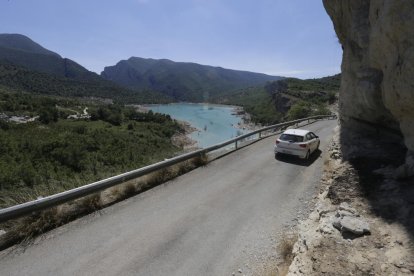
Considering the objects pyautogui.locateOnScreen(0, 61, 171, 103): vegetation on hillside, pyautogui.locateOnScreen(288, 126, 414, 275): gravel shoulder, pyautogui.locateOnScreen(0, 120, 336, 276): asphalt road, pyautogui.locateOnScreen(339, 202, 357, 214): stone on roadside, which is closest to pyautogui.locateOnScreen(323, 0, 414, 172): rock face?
pyautogui.locateOnScreen(288, 126, 414, 275): gravel shoulder

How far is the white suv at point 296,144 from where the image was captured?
14.3m

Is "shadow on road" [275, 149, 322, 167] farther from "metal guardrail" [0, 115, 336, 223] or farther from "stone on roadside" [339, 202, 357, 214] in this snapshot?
"stone on roadside" [339, 202, 357, 214]

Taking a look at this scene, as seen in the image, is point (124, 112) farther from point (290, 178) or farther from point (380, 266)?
point (380, 266)

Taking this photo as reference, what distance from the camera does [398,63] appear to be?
686 cm

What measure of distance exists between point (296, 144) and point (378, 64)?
6310 mm

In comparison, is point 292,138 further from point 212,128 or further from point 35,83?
point 35,83

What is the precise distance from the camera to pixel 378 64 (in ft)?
28.4

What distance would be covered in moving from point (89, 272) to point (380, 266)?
15.5 ft

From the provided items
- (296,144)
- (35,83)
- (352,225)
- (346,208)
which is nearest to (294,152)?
(296,144)

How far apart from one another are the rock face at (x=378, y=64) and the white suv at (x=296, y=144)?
6.29 feet

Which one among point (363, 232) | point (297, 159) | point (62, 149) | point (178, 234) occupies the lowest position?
point (62, 149)

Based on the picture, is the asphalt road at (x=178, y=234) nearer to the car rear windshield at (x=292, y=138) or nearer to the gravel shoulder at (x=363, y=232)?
the gravel shoulder at (x=363, y=232)

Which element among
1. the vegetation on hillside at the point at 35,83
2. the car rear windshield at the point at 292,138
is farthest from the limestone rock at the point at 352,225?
the vegetation on hillside at the point at 35,83

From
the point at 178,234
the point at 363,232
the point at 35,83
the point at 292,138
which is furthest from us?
the point at 35,83
